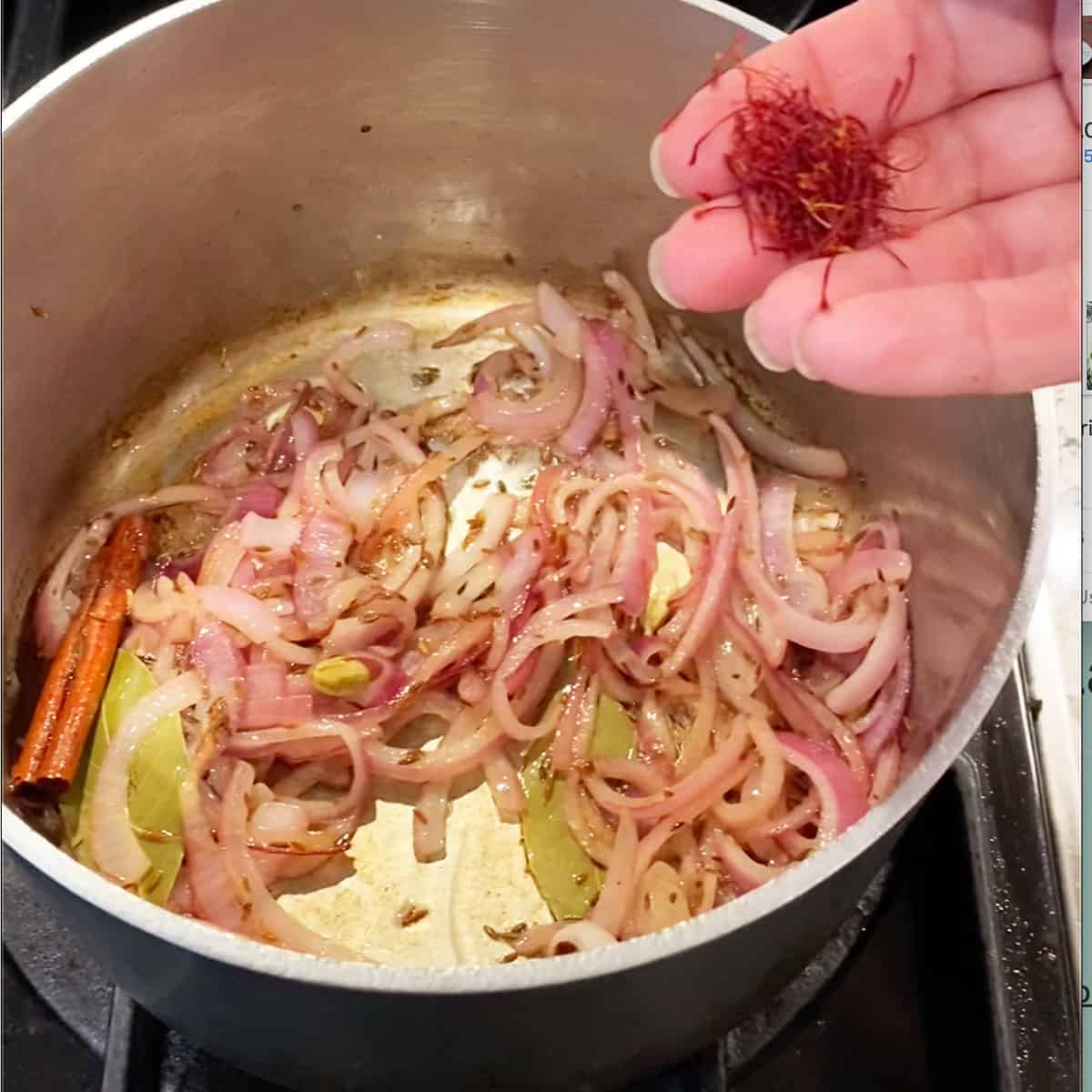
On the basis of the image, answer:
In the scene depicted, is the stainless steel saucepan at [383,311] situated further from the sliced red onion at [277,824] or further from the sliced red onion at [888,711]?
the sliced red onion at [277,824]

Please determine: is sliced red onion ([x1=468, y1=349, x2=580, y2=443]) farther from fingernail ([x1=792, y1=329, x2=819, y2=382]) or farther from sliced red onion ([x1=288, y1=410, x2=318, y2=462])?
fingernail ([x1=792, y1=329, x2=819, y2=382])

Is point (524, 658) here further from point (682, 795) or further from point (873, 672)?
point (873, 672)

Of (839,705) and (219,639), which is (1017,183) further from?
(219,639)

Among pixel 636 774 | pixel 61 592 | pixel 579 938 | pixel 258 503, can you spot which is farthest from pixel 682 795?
pixel 61 592

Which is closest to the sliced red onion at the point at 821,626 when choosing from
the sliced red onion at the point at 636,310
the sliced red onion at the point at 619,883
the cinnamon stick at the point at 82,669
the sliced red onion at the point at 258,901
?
the sliced red onion at the point at 619,883

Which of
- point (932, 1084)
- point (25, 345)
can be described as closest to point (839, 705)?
point (932, 1084)

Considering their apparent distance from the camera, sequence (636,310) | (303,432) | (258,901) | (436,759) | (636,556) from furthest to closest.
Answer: (636,310) < (303,432) < (636,556) < (436,759) < (258,901)

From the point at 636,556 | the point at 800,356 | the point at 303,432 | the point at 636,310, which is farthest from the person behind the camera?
the point at 636,310
